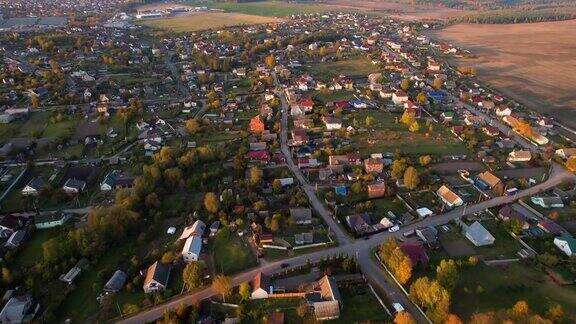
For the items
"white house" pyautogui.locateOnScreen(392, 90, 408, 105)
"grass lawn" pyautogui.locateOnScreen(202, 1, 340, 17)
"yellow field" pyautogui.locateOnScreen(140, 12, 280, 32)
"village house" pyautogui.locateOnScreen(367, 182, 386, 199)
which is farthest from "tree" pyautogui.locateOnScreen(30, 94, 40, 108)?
"grass lawn" pyautogui.locateOnScreen(202, 1, 340, 17)

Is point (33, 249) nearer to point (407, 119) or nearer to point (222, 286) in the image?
point (222, 286)

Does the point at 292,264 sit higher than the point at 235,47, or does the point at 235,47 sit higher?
the point at 235,47

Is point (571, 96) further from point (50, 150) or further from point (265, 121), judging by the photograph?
point (50, 150)

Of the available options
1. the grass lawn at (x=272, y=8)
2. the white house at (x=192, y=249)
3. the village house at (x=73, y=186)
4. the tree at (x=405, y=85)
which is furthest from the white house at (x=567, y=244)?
the grass lawn at (x=272, y=8)

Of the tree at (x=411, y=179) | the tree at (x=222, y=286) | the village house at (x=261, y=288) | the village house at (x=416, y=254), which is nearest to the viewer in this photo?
the tree at (x=222, y=286)

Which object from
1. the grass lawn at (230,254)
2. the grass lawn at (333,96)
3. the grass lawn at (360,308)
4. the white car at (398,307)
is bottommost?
the grass lawn at (360,308)

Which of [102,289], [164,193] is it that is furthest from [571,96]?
[102,289]

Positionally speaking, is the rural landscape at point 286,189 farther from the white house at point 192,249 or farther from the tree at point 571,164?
the tree at point 571,164
